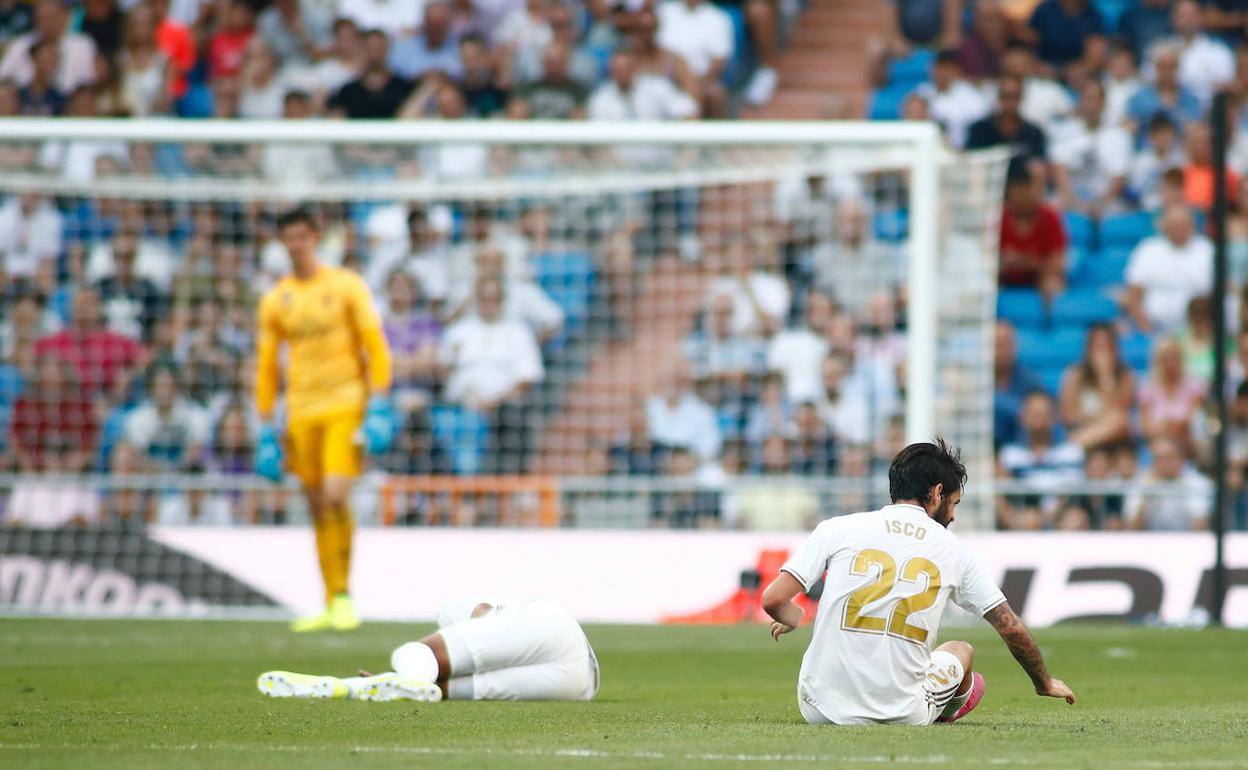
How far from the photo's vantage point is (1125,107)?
18.8m

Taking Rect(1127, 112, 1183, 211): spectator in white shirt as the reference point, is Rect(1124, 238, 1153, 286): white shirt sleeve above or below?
below

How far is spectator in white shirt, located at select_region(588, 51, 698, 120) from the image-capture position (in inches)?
764

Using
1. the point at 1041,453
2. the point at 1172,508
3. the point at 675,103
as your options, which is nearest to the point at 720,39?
the point at 675,103

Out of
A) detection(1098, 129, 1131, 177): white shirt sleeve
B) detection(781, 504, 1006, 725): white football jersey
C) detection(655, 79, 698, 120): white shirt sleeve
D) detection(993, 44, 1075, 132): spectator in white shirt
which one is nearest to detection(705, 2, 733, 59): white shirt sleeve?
detection(655, 79, 698, 120): white shirt sleeve

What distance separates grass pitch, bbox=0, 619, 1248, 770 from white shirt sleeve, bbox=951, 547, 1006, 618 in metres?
0.46

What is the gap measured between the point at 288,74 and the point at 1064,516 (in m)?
9.47

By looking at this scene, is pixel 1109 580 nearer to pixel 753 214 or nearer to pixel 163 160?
pixel 753 214

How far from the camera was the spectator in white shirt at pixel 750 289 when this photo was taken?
16.4m

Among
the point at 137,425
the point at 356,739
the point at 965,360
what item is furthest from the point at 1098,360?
the point at 356,739

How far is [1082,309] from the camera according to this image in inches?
702

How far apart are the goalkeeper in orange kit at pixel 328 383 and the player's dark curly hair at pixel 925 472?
645 cm

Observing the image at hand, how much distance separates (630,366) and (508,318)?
3.53 ft

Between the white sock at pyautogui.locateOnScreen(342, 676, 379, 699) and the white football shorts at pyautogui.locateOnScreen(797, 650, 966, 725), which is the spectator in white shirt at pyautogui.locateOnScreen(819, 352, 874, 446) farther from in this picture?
the white football shorts at pyautogui.locateOnScreen(797, 650, 966, 725)

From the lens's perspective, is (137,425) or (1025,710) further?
(137,425)
